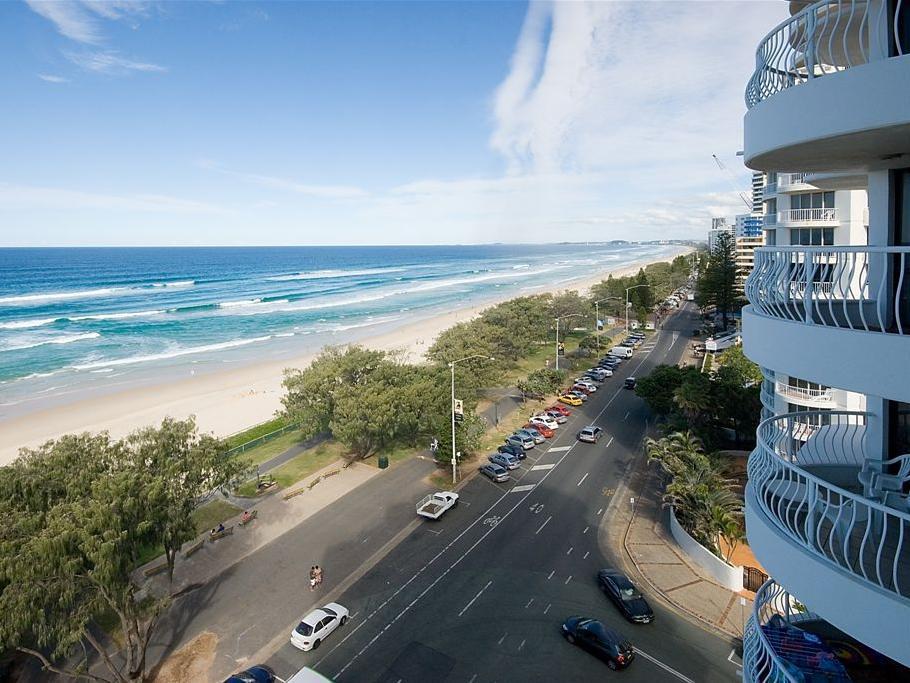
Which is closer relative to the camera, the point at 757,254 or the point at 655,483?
the point at 757,254

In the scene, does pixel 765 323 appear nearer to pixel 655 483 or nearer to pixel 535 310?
pixel 655 483

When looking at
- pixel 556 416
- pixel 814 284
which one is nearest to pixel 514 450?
pixel 556 416

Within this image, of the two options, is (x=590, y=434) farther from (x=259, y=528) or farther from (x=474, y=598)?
(x=259, y=528)

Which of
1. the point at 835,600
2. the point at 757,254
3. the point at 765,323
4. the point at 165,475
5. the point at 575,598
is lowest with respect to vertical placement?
the point at 575,598

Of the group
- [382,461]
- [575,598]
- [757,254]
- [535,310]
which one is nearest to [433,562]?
[575,598]

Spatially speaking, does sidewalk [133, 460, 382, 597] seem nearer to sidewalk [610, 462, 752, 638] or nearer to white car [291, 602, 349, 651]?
white car [291, 602, 349, 651]

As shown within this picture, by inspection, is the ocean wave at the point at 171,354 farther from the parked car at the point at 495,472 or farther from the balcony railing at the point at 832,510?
the balcony railing at the point at 832,510
